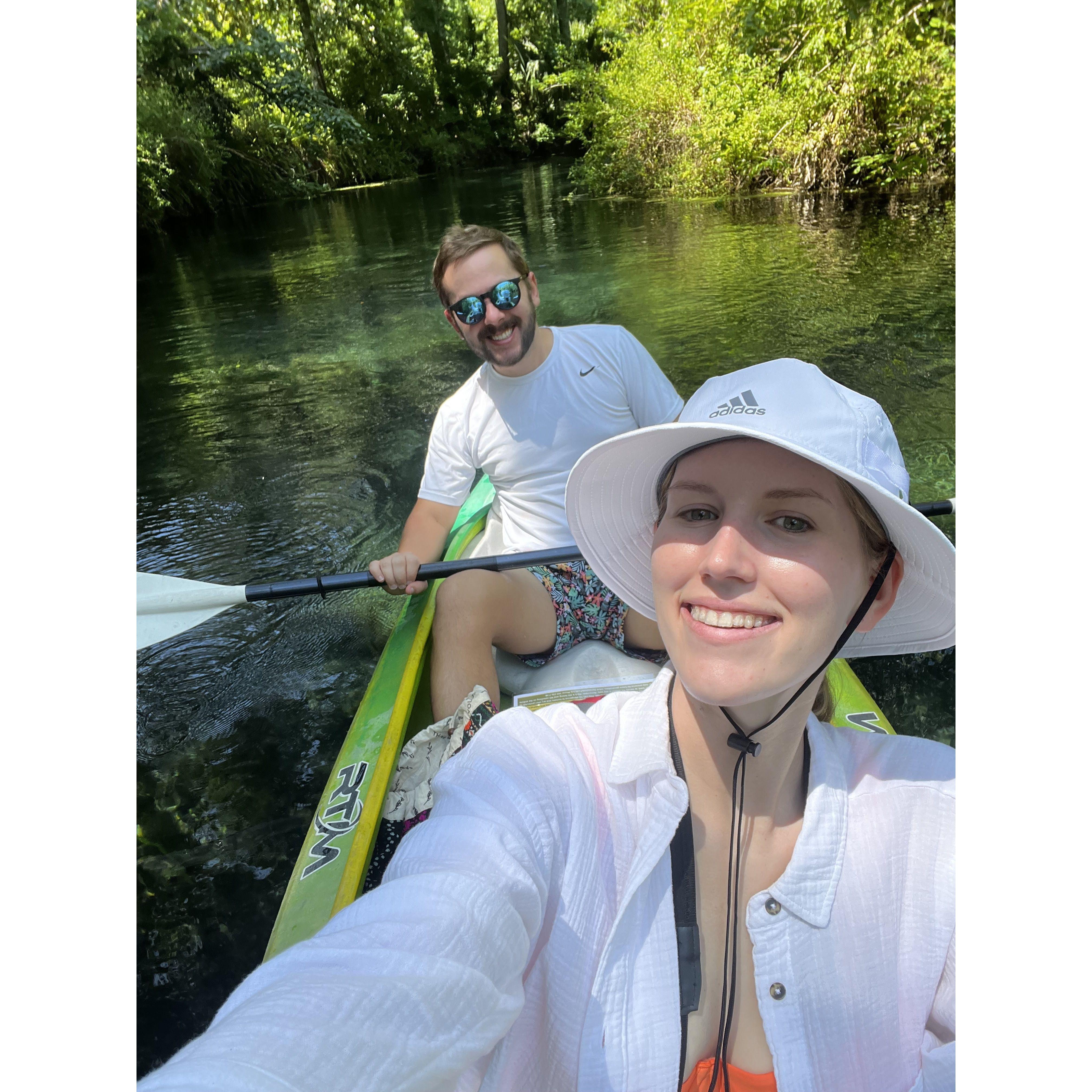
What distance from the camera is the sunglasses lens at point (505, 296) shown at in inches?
110

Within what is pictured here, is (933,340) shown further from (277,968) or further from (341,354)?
(277,968)

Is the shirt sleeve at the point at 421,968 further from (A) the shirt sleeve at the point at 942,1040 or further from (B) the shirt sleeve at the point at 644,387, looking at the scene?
(B) the shirt sleeve at the point at 644,387

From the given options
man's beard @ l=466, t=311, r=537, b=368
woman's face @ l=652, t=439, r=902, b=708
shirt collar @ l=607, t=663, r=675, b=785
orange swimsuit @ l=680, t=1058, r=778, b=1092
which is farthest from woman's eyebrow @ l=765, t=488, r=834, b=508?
man's beard @ l=466, t=311, r=537, b=368

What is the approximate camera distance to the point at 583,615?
2783 millimetres

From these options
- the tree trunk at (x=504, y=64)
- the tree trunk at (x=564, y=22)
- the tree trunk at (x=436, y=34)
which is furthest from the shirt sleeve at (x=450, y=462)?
the tree trunk at (x=504, y=64)

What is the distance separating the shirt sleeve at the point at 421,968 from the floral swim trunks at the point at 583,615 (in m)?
1.76

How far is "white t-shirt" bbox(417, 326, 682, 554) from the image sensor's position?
2.90 meters

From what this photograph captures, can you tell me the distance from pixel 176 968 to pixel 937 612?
2.41 meters

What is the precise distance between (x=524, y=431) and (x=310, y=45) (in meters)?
22.1

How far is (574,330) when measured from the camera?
3045mm

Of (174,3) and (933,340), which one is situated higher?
(174,3)

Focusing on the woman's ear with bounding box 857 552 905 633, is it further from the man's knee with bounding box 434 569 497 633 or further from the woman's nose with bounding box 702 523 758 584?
the man's knee with bounding box 434 569 497 633

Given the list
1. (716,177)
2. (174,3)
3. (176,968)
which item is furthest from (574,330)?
(174,3)
